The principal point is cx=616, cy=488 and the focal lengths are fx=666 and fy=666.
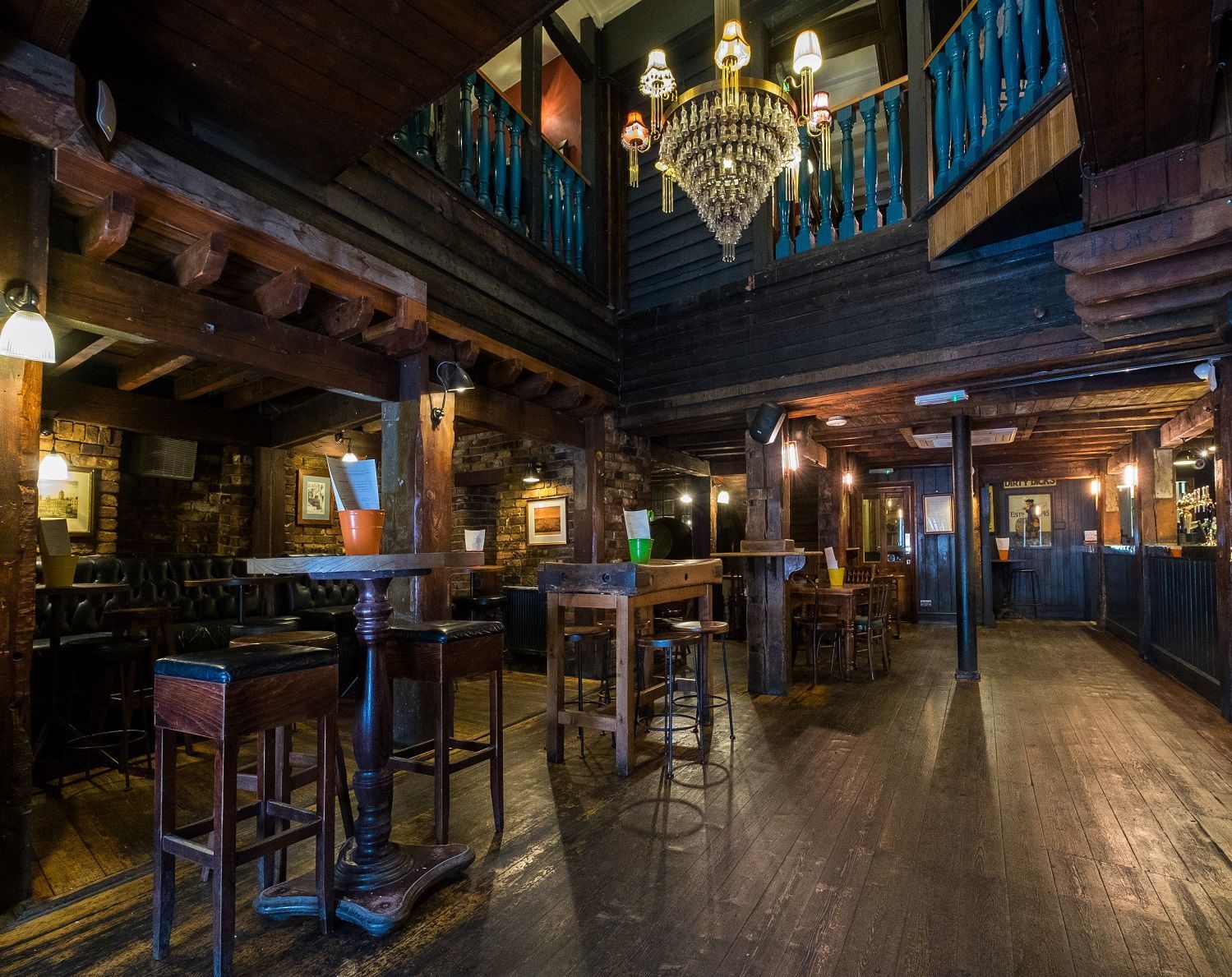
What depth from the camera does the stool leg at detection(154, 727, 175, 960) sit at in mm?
1941

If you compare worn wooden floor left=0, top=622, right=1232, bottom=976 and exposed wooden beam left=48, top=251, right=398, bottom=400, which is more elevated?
exposed wooden beam left=48, top=251, right=398, bottom=400

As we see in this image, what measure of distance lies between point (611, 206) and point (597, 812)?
5.41m

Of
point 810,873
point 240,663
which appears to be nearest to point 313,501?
point 240,663

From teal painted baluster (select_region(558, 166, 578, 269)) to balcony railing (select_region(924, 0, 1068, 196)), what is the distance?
2924 mm

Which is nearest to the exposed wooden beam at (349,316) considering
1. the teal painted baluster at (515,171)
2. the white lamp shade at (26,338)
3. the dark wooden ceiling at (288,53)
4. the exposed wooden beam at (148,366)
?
the dark wooden ceiling at (288,53)

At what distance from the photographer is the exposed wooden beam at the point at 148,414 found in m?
5.11

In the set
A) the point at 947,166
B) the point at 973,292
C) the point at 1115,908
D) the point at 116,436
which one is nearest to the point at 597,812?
the point at 1115,908

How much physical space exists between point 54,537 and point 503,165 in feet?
12.5

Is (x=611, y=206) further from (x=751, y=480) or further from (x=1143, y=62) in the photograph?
(x=1143, y=62)

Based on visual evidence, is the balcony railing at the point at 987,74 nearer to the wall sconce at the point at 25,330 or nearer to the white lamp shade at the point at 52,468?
the wall sconce at the point at 25,330

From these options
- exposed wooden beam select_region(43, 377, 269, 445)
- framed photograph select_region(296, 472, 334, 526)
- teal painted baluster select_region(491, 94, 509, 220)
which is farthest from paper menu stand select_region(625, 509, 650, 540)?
framed photograph select_region(296, 472, 334, 526)

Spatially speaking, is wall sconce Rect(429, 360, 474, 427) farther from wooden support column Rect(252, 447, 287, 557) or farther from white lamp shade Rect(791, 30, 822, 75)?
wooden support column Rect(252, 447, 287, 557)

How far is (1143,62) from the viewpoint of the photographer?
232 centimetres

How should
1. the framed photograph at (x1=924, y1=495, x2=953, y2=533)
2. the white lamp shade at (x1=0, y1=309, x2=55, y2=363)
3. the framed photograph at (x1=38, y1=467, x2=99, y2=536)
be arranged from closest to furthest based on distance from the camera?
the white lamp shade at (x1=0, y1=309, x2=55, y2=363) → the framed photograph at (x1=38, y1=467, x2=99, y2=536) → the framed photograph at (x1=924, y1=495, x2=953, y2=533)
